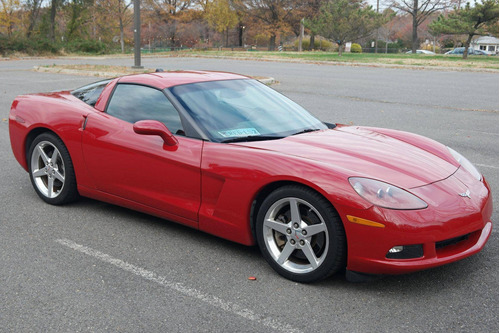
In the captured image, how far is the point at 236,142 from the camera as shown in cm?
396

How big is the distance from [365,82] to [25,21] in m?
45.4

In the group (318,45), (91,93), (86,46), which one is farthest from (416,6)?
(91,93)

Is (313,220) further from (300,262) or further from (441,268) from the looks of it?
(441,268)

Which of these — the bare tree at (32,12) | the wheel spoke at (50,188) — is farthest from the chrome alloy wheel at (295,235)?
the bare tree at (32,12)

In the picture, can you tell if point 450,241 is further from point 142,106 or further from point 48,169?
point 48,169

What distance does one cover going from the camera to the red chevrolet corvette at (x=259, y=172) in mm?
3236

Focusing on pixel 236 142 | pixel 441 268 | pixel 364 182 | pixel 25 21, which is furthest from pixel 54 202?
pixel 25 21

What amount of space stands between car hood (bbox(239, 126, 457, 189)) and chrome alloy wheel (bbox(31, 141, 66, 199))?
210 cm

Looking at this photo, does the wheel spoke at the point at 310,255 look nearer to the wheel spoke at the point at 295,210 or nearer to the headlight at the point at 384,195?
the wheel spoke at the point at 295,210

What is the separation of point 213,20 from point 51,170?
198 feet

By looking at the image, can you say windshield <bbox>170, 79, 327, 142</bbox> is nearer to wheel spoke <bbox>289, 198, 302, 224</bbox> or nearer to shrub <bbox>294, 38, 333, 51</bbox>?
wheel spoke <bbox>289, 198, 302, 224</bbox>

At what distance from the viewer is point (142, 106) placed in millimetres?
4504

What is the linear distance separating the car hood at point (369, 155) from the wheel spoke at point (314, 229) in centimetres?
36

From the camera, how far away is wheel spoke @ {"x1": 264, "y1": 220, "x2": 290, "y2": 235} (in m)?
Answer: 3.52
